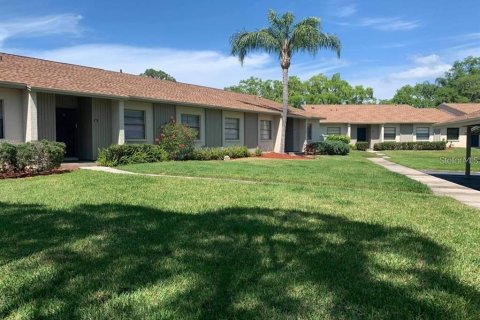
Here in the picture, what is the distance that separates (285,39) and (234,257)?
68.9 ft

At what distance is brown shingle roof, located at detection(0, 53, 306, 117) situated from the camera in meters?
14.9

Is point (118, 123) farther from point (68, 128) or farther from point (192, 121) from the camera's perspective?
point (192, 121)

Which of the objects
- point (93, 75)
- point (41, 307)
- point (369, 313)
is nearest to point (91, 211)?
point (41, 307)

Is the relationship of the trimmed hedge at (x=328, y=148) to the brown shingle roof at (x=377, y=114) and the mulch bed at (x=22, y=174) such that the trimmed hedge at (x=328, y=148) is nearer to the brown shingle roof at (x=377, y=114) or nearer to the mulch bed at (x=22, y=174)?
the brown shingle roof at (x=377, y=114)

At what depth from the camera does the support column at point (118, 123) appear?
56.1 feet

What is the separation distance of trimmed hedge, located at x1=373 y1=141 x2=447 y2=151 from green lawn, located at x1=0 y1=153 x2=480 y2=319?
3285 cm

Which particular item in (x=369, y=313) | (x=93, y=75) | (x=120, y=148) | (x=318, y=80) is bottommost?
(x=369, y=313)

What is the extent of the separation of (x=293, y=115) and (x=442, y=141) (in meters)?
19.4

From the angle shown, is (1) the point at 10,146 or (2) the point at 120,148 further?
(2) the point at 120,148

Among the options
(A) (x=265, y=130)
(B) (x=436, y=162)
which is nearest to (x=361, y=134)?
(A) (x=265, y=130)

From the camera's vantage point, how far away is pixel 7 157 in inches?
468

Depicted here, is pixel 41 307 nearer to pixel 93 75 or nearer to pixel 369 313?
pixel 369 313

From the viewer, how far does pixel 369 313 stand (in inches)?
123

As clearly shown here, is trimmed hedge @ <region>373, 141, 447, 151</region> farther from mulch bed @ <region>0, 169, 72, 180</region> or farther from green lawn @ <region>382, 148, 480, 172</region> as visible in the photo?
mulch bed @ <region>0, 169, 72, 180</region>
